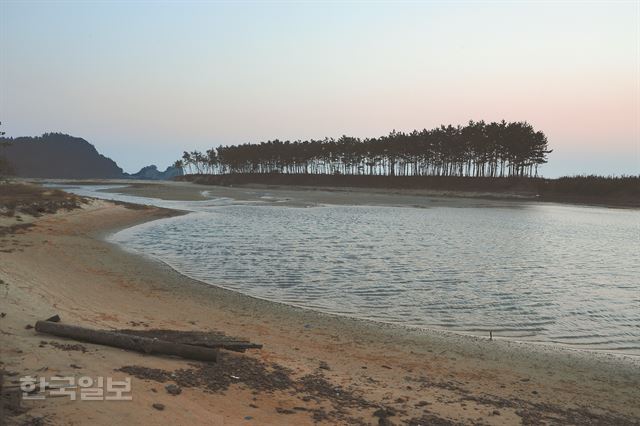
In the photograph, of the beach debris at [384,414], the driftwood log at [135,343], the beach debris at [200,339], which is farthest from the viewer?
the beach debris at [200,339]

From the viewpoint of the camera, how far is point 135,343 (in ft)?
26.6

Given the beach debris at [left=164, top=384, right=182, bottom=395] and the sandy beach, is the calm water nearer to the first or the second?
the sandy beach

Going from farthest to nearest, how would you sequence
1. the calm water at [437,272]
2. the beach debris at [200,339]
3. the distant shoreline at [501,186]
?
the distant shoreline at [501,186] → the calm water at [437,272] → the beach debris at [200,339]

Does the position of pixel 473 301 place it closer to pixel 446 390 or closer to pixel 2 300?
pixel 446 390

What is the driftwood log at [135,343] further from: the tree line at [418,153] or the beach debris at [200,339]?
the tree line at [418,153]

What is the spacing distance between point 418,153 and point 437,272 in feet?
356

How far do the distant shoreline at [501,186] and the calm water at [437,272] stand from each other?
158 ft

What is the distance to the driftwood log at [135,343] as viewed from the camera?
809 cm

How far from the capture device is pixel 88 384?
638 centimetres

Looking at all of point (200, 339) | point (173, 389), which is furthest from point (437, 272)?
point (173, 389)

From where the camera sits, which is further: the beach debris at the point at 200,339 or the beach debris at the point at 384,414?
the beach debris at the point at 200,339

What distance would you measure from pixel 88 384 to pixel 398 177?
122 m

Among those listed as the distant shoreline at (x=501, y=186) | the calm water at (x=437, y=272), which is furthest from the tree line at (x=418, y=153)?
the calm water at (x=437, y=272)

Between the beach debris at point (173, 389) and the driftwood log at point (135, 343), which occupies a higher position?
the driftwood log at point (135, 343)
